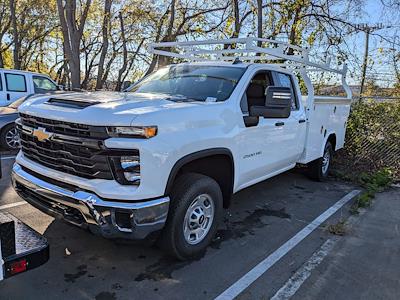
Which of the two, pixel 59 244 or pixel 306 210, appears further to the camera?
pixel 306 210

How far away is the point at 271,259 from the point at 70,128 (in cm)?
231

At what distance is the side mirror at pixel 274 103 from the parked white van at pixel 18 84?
30.3 feet

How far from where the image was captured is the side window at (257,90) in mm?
4371

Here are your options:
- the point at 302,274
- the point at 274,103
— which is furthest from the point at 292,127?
the point at 302,274

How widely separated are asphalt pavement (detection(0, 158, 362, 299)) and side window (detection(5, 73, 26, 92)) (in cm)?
689

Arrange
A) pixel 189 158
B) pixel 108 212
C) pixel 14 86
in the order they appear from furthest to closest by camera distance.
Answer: pixel 14 86 < pixel 189 158 < pixel 108 212

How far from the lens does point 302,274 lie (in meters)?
3.48

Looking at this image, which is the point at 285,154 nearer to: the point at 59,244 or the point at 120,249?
the point at 120,249

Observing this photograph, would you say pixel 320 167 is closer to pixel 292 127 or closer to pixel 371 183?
pixel 371 183

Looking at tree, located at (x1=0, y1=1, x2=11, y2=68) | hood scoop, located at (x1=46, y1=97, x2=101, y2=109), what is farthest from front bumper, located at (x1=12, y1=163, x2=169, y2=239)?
tree, located at (x1=0, y1=1, x2=11, y2=68)

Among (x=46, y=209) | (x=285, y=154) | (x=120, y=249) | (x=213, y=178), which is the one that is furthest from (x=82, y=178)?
(x=285, y=154)

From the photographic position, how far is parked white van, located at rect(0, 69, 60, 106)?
429 inches

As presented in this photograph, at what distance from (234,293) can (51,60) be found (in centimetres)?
2700

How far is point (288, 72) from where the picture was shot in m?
5.44
